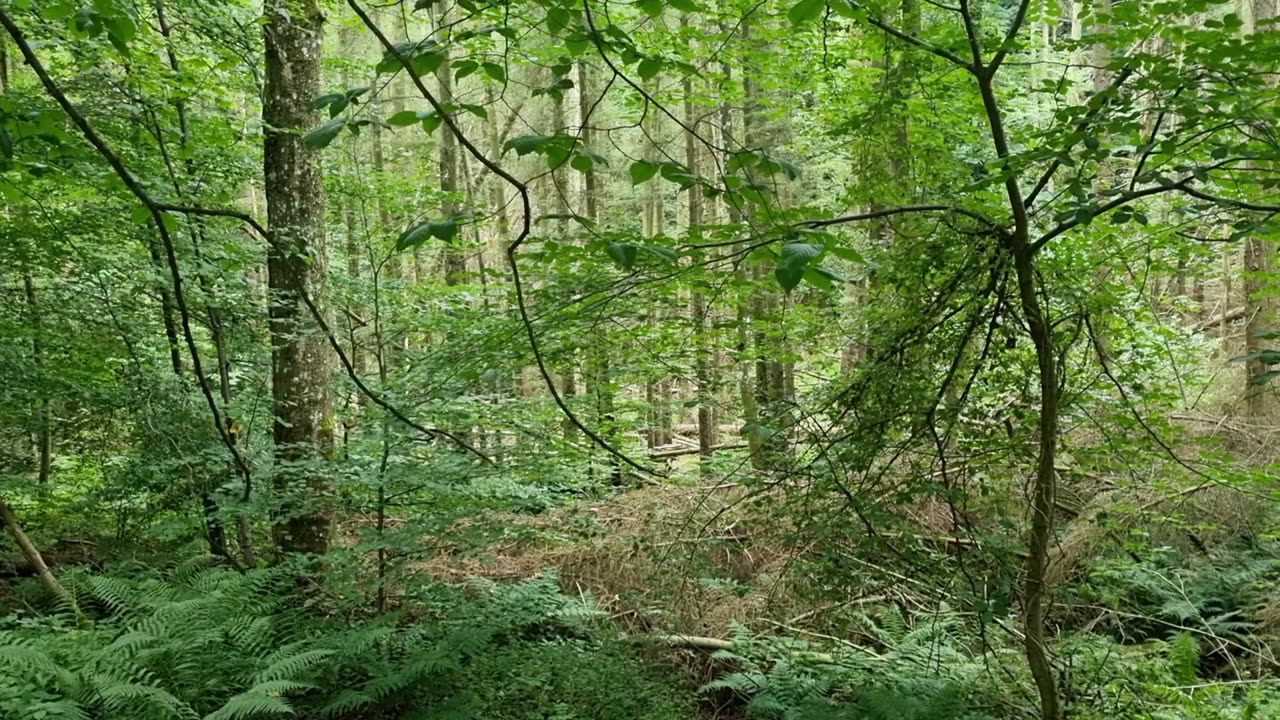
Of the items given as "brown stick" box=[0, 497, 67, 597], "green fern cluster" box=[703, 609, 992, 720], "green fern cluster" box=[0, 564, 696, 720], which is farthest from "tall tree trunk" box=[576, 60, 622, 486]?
"brown stick" box=[0, 497, 67, 597]

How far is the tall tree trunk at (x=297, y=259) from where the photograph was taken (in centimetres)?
541

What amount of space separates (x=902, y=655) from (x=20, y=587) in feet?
22.3

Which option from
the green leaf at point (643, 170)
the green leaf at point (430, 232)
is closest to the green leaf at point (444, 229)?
the green leaf at point (430, 232)

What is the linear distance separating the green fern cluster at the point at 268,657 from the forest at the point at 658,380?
3cm

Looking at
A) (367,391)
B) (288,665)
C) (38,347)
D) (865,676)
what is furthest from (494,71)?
(38,347)

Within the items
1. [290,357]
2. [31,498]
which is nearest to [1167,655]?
[290,357]

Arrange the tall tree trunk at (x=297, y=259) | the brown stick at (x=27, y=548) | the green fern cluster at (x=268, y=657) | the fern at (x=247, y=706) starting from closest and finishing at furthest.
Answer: the fern at (x=247, y=706), the green fern cluster at (x=268, y=657), the brown stick at (x=27, y=548), the tall tree trunk at (x=297, y=259)

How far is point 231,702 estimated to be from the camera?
3.51 metres

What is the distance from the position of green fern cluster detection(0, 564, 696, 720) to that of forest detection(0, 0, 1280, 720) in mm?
31

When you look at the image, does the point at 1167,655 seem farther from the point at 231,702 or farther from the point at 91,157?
the point at 91,157

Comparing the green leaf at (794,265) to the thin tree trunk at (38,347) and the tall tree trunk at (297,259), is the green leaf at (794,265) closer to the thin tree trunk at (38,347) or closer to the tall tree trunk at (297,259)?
the tall tree trunk at (297,259)

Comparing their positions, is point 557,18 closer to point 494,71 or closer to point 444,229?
point 494,71

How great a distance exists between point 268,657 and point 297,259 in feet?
8.71

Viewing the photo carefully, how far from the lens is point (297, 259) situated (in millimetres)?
5309
